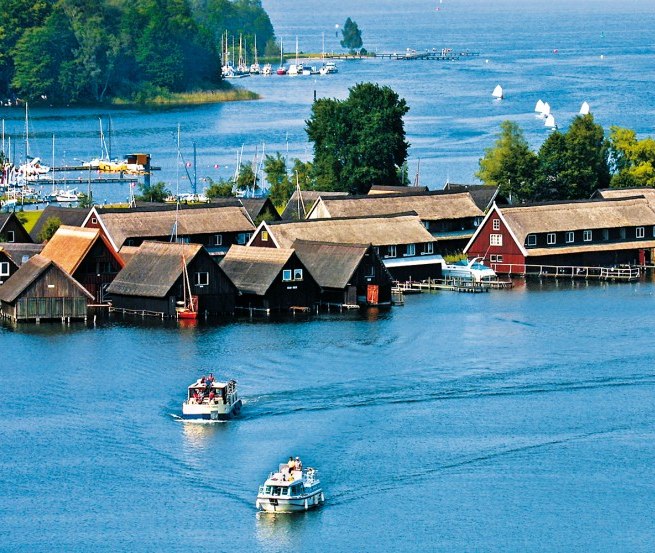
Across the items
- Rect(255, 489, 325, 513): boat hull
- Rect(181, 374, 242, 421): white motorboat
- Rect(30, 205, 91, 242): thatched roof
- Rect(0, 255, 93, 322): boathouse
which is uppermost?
Rect(30, 205, 91, 242): thatched roof

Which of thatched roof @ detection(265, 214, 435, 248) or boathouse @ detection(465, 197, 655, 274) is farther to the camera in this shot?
boathouse @ detection(465, 197, 655, 274)

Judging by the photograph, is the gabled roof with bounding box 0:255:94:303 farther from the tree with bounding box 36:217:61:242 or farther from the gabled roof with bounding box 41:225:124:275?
the tree with bounding box 36:217:61:242

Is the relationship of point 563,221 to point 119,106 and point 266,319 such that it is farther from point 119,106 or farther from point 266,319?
point 119,106

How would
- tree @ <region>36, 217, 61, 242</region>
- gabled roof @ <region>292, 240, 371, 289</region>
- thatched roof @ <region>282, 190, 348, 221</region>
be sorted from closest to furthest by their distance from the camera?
gabled roof @ <region>292, 240, 371, 289</region>
tree @ <region>36, 217, 61, 242</region>
thatched roof @ <region>282, 190, 348, 221</region>

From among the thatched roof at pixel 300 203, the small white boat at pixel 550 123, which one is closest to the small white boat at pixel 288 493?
the thatched roof at pixel 300 203

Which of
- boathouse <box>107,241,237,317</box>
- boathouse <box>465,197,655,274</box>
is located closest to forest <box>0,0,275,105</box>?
boathouse <box>465,197,655,274</box>

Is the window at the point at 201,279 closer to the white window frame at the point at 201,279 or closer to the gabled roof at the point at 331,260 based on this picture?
the white window frame at the point at 201,279
